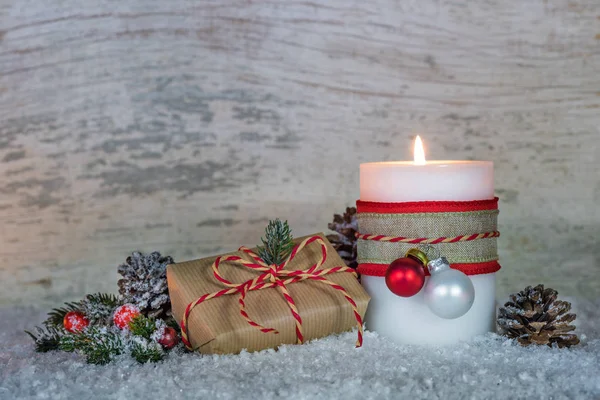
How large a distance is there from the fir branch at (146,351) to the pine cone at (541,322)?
16.3 inches

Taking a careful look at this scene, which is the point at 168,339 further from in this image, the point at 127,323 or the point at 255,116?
the point at 255,116

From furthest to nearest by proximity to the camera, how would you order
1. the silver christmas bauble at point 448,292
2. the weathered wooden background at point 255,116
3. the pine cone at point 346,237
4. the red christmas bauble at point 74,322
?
the weathered wooden background at point 255,116, the pine cone at point 346,237, the red christmas bauble at point 74,322, the silver christmas bauble at point 448,292

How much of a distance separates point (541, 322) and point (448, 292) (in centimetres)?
14

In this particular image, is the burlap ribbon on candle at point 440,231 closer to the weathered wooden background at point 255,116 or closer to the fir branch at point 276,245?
the fir branch at point 276,245

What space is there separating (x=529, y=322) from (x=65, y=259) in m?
0.86

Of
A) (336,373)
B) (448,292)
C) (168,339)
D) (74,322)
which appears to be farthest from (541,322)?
(74,322)

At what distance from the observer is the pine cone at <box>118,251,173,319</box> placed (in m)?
0.92

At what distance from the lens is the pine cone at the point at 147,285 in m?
0.92

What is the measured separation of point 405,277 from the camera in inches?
31.8

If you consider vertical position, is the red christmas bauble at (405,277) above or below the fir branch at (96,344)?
above

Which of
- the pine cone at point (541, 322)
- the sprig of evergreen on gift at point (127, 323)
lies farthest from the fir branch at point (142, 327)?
the pine cone at point (541, 322)

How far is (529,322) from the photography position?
86 centimetres

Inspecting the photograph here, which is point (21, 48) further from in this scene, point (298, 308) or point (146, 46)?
point (298, 308)

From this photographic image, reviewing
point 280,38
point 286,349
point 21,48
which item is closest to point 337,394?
point 286,349
